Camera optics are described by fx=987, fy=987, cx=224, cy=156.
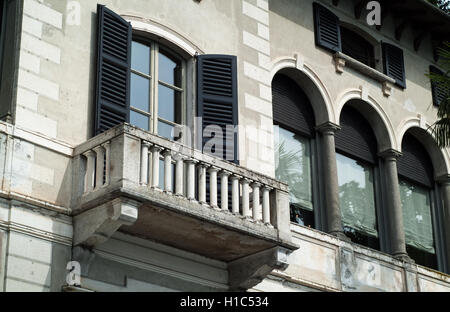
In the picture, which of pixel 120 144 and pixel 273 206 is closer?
pixel 120 144

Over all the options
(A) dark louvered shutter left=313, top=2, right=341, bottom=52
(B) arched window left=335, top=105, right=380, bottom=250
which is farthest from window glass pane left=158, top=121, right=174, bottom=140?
(A) dark louvered shutter left=313, top=2, right=341, bottom=52

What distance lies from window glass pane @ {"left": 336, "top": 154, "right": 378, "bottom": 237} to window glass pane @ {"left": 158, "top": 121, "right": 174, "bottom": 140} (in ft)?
14.0

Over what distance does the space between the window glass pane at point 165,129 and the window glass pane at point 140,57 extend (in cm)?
81

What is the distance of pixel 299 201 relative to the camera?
17.0m

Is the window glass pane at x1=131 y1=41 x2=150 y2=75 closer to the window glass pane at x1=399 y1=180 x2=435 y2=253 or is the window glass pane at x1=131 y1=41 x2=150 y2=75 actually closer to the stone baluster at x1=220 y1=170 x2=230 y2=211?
the stone baluster at x1=220 y1=170 x2=230 y2=211

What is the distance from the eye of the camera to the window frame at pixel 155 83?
14398 millimetres

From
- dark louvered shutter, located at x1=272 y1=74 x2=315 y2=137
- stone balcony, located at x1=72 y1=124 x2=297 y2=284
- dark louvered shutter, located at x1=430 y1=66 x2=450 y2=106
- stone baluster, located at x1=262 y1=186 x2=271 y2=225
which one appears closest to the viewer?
stone balcony, located at x1=72 y1=124 x2=297 y2=284

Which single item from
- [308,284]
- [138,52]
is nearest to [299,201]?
[308,284]

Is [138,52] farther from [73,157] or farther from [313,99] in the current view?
[313,99]

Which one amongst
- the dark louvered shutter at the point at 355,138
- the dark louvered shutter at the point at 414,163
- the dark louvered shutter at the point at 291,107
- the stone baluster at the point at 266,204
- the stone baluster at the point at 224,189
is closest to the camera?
the stone baluster at the point at 224,189

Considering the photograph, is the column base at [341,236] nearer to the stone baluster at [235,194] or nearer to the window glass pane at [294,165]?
the window glass pane at [294,165]

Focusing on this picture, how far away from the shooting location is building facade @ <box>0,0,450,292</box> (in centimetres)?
1248

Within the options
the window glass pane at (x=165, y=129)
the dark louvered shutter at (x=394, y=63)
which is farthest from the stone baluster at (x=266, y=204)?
the dark louvered shutter at (x=394, y=63)

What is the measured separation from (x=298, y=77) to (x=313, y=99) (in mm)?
492
